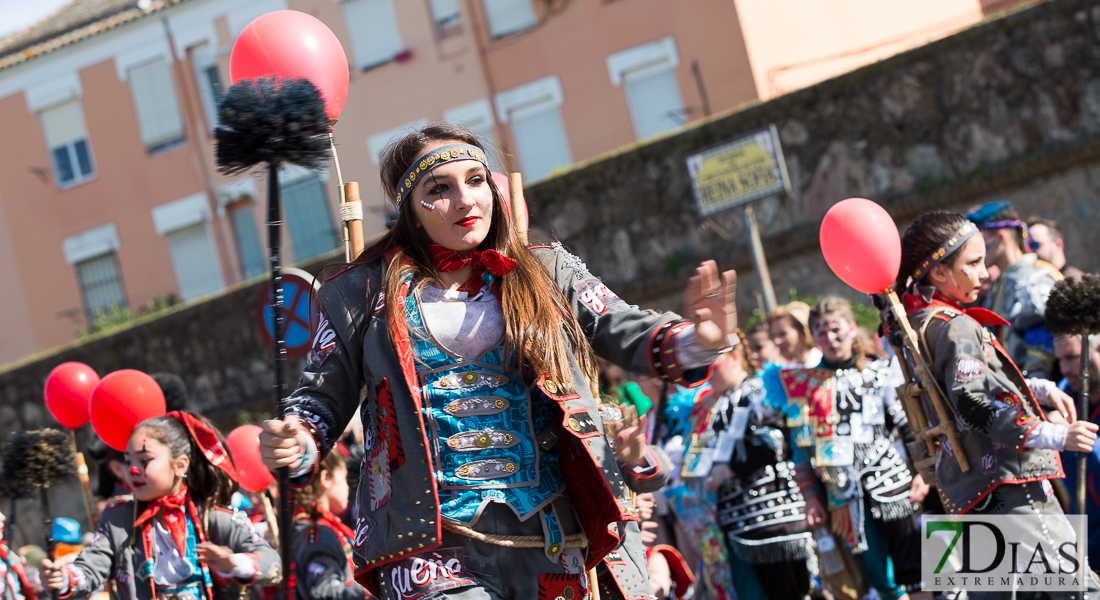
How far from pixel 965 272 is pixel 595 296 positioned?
206 cm

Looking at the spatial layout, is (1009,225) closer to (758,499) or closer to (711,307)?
(758,499)

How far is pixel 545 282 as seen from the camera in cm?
279

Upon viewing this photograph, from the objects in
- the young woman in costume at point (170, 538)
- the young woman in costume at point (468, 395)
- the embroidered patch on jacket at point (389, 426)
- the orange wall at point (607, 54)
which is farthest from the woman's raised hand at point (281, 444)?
the orange wall at point (607, 54)

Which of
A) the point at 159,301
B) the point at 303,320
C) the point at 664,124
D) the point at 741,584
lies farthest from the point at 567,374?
the point at 159,301

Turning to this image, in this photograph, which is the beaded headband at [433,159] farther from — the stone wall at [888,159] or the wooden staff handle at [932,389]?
the stone wall at [888,159]

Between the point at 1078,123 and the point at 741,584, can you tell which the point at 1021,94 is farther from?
the point at 741,584

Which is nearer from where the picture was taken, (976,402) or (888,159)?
(976,402)

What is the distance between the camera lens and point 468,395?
2641 millimetres

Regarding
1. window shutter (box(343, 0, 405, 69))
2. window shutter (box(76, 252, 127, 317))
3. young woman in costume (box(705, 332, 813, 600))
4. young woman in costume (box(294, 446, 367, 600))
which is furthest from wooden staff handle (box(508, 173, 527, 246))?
window shutter (box(76, 252, 127, 317))

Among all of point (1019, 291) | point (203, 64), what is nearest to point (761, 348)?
point (1019, 291)

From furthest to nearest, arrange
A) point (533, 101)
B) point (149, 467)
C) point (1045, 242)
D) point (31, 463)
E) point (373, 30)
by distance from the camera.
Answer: point (373, 30) < point (533, 101) < point (1045, 242) < point (31, 463) < point (149, 467)

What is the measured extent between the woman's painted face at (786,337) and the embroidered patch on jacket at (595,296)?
12.5 ft

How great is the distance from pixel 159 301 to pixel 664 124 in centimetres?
1097

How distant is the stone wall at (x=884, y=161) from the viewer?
39.8ft
